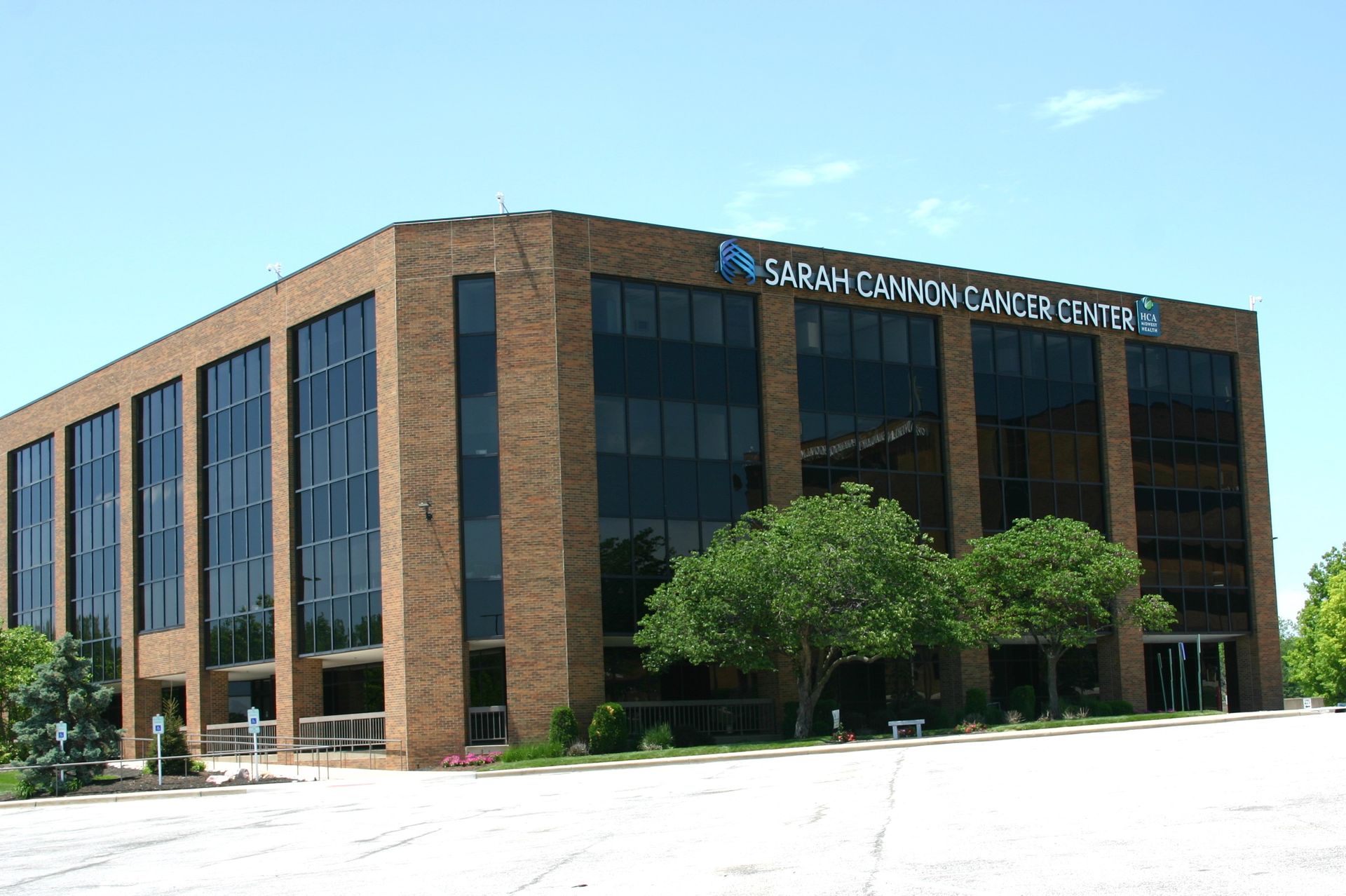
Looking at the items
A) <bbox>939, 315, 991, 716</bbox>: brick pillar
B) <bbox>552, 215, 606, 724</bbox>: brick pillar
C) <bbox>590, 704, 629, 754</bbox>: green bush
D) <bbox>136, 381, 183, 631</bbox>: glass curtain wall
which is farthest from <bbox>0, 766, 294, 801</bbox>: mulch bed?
<bbox>939, 315, 991, 716</bbox>: brick pillar

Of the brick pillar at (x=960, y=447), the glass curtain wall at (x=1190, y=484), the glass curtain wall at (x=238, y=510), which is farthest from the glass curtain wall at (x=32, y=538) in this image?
the glass curtain wall at (x=1190, y=484)

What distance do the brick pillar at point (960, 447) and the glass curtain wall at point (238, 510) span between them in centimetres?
2238

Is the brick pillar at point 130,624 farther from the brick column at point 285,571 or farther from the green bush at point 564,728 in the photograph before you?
the green bush at point 564,728

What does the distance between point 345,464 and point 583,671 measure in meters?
10.1

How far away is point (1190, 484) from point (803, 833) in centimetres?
4225

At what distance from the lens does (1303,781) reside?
1783cm

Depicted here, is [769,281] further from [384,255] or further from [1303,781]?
[1303,781]

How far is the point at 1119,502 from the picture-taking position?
2052 inches

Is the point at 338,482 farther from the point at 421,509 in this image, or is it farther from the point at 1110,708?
the point at 1110,708

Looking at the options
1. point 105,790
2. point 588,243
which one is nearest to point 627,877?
point 105,790

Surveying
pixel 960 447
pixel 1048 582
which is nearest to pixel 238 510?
pixel 960 447

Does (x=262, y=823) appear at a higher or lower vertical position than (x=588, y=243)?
lower

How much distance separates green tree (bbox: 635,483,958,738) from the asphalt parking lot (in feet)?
30.1

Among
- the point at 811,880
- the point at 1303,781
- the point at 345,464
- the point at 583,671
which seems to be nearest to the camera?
the point at 811,880
